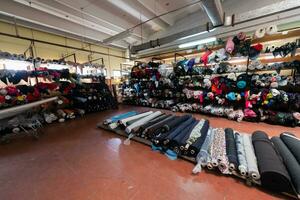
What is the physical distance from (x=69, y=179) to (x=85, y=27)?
6.53 meters

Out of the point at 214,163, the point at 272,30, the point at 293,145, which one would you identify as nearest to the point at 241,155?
the point at 214,163

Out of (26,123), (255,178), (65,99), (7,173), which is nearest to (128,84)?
(65,99)

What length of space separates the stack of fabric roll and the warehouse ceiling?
3.23 m

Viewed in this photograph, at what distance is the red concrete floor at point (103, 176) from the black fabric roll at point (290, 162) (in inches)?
9.7

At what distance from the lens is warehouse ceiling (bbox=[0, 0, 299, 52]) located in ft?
14.1

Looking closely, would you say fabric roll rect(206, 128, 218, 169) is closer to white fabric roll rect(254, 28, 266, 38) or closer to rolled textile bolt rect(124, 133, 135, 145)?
rolled textile bolt rect(124, 133, 135, 145)

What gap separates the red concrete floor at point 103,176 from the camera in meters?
1.56

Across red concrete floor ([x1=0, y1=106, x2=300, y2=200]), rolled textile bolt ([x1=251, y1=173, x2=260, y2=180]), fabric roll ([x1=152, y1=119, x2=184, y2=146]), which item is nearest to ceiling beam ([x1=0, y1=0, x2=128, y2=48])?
red concrete floor ([x1=0, y1=106, x2=300, y2=200])

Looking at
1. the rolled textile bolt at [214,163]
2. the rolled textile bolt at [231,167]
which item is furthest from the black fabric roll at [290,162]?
the rolled textile bolt at [214,163]

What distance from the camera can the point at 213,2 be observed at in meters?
2.89

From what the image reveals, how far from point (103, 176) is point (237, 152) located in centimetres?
197

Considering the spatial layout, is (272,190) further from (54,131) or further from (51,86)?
(51,86)

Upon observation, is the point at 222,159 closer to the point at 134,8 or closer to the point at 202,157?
the point at 202,157

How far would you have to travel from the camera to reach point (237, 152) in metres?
1.97
